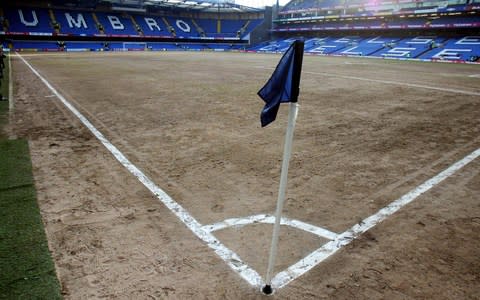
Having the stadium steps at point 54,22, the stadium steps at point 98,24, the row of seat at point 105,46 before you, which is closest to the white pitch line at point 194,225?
the row of seat at point 105,46

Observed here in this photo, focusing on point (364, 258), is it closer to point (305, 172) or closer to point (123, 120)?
point (305, 172)

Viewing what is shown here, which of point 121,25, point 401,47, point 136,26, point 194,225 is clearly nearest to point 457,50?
point 401,47

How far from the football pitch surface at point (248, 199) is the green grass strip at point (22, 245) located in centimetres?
12

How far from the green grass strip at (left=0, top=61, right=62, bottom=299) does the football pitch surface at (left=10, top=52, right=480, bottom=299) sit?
123 mm

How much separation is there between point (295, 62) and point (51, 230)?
315cm

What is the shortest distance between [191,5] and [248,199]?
7006cm

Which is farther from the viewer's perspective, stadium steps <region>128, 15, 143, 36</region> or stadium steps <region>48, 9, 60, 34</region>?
stadium steps <region>128, 15, 143, 36</region>

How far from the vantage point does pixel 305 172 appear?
517 cm

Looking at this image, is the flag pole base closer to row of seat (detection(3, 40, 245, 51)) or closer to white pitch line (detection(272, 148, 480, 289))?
white pitch line (detection(272, 148, 480, 289))

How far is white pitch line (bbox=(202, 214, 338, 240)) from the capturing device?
3.52 m

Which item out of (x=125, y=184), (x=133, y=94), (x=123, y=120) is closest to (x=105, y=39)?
(x=133, y=94)

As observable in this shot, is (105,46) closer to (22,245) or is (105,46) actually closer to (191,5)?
(191,5)

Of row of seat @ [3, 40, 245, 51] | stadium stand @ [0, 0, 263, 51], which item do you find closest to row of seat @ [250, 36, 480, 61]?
row of seat @ [3, 40, 245, 51]

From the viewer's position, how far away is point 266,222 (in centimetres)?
375
